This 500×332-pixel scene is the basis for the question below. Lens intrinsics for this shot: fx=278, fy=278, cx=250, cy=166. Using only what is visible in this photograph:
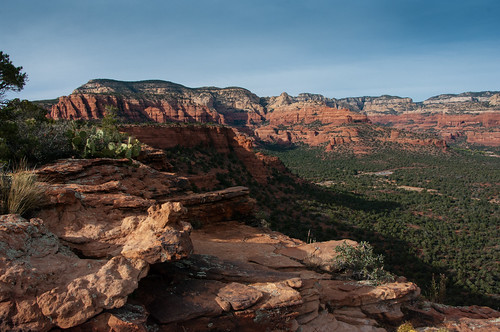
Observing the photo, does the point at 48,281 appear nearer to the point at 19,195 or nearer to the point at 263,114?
the point at 19,195

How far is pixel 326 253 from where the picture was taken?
31.6 ft

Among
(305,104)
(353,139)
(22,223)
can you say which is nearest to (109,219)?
Result: (22,223)

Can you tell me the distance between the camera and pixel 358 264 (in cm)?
930

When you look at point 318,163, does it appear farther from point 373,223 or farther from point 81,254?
point 81,254

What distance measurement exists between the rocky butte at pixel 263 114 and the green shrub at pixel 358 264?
5000 cm

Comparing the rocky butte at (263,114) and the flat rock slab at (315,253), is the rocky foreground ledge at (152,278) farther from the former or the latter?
the rocky butte at (263,114)

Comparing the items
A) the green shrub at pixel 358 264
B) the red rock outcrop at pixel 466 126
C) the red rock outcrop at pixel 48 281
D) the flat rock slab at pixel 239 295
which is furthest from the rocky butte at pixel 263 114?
the flat rock slab at pixel 239 295

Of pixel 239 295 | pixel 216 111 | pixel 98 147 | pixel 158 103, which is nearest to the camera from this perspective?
pixel 239 295

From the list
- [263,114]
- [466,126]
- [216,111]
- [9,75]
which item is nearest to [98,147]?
[9,75]

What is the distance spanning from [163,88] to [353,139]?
101770 millimetres

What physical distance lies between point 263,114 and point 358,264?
168 m

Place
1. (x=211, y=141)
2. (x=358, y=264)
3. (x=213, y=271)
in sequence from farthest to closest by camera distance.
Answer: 1. (x=211, y=141)
2. (x=358, y=264)
3. (x=213, y=271)

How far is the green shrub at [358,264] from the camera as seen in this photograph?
354 inches

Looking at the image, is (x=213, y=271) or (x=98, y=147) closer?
(x=213, y=271)
